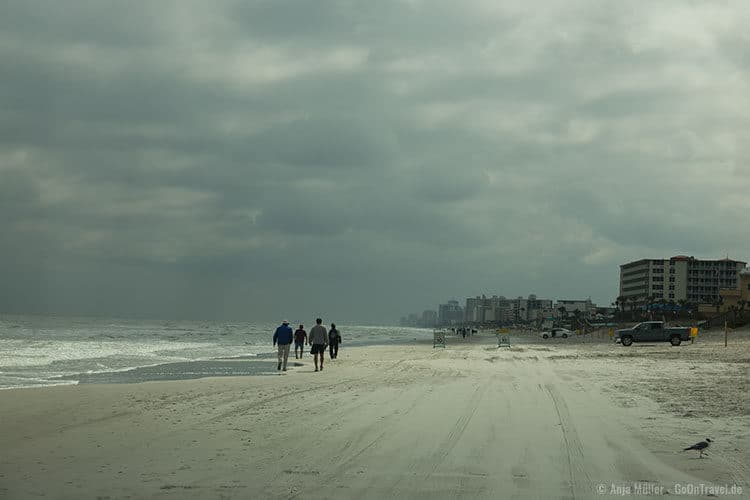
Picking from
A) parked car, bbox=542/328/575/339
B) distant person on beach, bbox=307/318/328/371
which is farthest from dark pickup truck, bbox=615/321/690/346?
parked car, bbox=542/328/575/339

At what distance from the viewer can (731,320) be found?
8512cm

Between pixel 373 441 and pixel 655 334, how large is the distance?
46986 mm

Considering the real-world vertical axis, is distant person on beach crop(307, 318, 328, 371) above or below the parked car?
above

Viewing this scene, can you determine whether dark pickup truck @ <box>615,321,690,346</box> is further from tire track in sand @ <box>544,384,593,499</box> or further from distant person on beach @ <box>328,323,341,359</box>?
tire track in sand @ <box>544,384,593,499</box>

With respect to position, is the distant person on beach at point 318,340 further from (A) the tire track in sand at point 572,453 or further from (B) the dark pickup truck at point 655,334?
(B) the dark pickup truck at point 655,334

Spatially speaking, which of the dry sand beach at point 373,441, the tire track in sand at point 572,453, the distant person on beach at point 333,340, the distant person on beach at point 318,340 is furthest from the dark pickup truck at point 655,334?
the tire track in sand at point 572,453

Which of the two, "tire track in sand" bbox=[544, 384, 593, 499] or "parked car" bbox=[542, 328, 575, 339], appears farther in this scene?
"parked car" bbox=[542, 328, 575, 339]

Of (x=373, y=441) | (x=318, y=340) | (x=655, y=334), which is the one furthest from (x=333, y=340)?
(x=655, y=334)

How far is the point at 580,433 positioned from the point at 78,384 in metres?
14.6

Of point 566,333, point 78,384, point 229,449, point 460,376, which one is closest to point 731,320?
point 566,333

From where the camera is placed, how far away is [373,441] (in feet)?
33.2

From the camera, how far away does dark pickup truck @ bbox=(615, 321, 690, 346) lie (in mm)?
51219

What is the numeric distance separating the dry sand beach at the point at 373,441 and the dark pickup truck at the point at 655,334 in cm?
3521

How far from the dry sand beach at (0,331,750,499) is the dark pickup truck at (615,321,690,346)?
1386 inches
